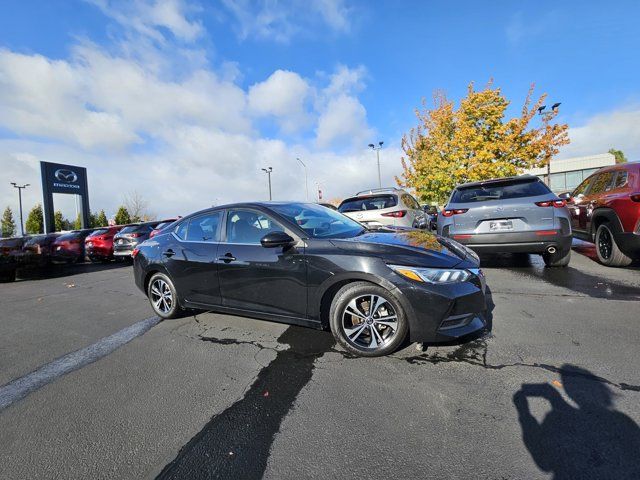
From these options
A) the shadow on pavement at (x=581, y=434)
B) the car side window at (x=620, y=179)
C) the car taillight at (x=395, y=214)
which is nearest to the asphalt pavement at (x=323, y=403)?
the shadow on pavement at (x=581, y=434)

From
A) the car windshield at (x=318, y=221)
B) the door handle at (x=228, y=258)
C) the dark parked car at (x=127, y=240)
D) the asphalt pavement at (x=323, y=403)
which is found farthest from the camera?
the dark parked car at (x=127, y=240)

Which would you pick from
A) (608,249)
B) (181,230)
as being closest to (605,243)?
(608,249)

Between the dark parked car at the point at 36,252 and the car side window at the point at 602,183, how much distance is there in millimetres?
14258

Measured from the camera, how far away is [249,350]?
11.5ft

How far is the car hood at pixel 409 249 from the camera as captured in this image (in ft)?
10.0

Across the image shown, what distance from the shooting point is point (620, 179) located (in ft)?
19.5

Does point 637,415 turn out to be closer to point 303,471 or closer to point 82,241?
point 303,471

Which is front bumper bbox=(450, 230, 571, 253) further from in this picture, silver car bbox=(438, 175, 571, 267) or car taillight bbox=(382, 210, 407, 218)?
car taillight bbox=(382, 210, 407, 218)

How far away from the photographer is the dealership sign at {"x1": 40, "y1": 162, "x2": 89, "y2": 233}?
82.9 ft

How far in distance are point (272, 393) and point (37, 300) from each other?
650cm

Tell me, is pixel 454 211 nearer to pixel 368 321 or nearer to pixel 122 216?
pixel 368 321

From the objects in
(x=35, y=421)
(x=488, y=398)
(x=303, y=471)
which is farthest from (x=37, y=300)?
(x=488, y=398)

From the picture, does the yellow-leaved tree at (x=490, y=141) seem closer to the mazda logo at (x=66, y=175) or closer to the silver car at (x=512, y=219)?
the silver car at (x=512, y=219)

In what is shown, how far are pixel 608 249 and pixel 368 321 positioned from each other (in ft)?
18.7
